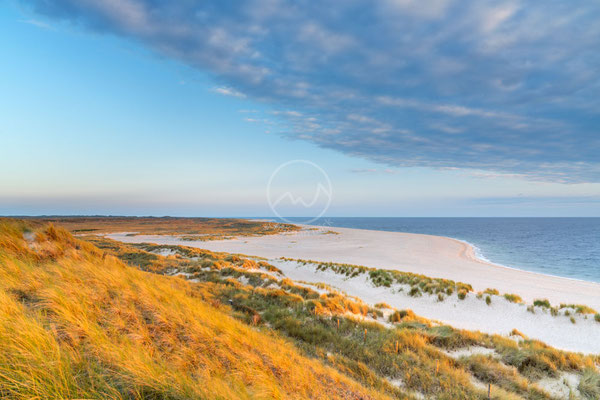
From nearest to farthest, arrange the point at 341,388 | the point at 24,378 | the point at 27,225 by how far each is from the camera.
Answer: the point at 24,378
the point at 341,388
the point at 27,225

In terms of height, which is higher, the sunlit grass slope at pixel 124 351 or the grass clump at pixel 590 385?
the sunlit grass slope at pixel 124 351

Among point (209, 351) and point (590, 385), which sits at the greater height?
point (209, 351)

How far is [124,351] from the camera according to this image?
330 centimetres

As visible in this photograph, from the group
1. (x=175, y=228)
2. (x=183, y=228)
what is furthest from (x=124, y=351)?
(x=175, y=228)

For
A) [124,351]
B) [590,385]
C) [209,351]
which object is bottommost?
[590,385]

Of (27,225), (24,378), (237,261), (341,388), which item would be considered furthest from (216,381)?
(237,261)

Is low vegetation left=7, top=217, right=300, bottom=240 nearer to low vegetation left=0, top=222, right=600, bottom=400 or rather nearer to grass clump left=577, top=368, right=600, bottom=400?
low vegetation left=0, top=222, right=600, bottom=400

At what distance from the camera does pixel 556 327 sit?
37.2ft

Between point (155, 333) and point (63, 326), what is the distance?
123 cm

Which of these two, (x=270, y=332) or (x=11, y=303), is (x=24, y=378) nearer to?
(x=11, y=303)

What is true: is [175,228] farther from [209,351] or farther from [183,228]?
[209,351]

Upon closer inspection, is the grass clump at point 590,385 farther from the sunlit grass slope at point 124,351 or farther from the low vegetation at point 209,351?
the sunlit grass slope at point 124,351

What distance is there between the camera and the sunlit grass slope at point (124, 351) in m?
2.75

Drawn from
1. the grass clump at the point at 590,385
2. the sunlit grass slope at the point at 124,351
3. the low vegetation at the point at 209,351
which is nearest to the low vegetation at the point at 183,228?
the low vegetation at the point at 209,351
